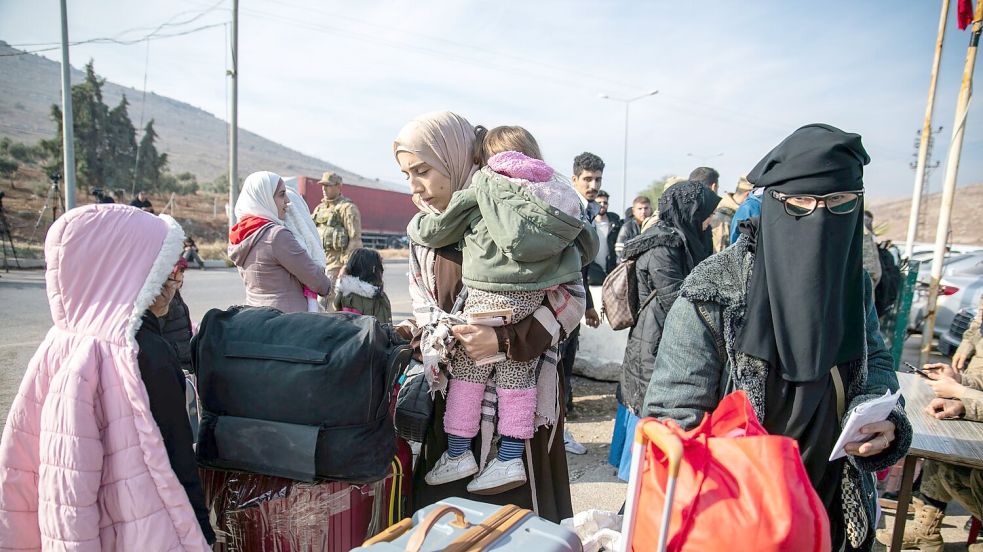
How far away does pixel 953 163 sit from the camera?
20.2 ft

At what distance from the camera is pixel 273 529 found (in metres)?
1.70

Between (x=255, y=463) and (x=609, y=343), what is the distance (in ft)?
16.8

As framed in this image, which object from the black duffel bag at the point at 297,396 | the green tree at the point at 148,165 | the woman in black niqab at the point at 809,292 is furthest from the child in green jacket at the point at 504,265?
the green tree at the point at 148,165

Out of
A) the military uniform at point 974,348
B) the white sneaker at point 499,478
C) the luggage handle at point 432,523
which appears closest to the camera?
Answer: the luggage handle at point 432,523

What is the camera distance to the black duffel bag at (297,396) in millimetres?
1597

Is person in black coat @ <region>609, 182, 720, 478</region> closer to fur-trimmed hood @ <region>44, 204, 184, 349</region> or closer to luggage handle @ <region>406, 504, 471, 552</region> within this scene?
luggage handle @ <region>406, 504, 471, 552</region>

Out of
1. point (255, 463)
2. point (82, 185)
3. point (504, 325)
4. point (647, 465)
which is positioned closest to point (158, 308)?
point (255, 463)

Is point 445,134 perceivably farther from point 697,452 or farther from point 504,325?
point 697,452

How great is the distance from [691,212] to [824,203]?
208 centimetres

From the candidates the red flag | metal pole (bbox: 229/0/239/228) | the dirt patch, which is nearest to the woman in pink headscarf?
the dirt patch

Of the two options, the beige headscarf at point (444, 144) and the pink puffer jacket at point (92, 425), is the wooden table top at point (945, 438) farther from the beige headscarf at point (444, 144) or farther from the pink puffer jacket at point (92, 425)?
the pink puffer jacket at point (92, 425)

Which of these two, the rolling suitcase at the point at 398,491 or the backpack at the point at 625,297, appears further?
the backpack at the point at 625,297

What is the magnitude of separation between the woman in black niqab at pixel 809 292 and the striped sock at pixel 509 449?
0.84m

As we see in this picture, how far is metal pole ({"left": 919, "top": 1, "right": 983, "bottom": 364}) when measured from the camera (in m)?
5.77
